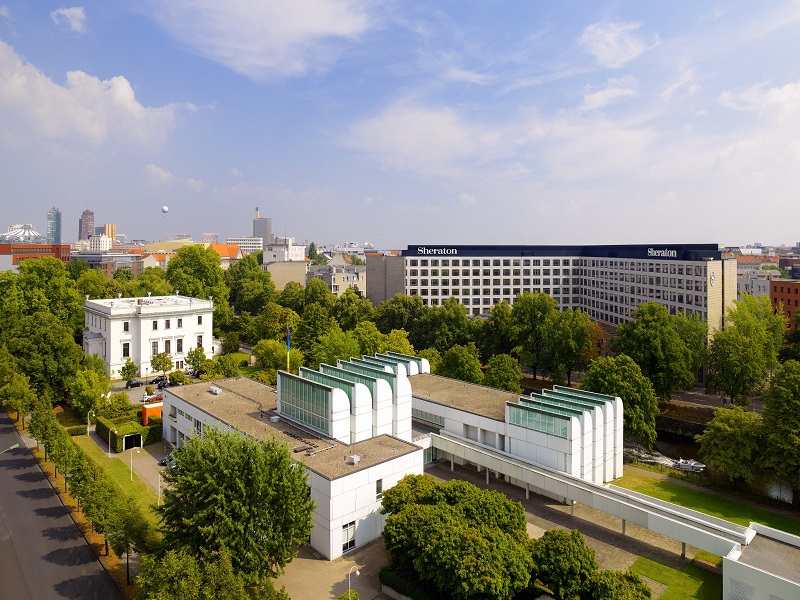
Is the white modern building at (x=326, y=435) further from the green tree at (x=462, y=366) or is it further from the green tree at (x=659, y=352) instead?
the green tree at (x=659, y=352)

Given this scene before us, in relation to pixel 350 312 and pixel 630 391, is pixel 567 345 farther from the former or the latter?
pixel 350 312

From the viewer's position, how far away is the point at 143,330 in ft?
222

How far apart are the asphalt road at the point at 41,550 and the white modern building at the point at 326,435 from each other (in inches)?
334

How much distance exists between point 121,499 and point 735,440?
39111mm

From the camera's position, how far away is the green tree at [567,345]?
65.6 meters

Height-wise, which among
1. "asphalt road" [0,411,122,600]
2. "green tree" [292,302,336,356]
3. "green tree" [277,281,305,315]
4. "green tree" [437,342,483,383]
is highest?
"green tree" [277,281,305,315]

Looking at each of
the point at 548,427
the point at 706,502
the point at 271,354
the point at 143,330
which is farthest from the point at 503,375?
the point at 143,330

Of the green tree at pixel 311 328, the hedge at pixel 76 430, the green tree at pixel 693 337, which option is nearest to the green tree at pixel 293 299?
the green tree at pixel 311 328

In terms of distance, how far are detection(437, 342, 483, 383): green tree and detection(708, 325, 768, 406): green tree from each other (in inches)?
993

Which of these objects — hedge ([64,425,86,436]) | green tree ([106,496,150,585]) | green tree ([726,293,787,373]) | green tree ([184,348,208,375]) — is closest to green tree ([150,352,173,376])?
green tree ([184,348,208,375])

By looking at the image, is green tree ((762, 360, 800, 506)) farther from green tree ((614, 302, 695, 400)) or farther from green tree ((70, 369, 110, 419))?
green tree ((70, 369, 110, 419))

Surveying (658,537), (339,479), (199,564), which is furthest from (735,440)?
(199,564)

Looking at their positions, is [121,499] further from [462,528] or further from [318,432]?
[462,528]

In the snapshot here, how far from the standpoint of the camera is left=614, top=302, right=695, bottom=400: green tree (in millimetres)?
56094
